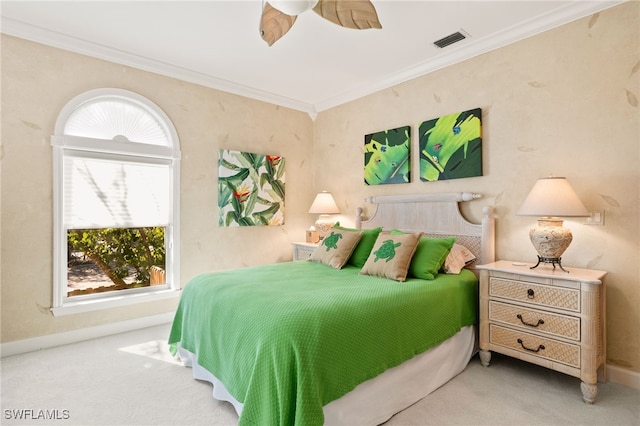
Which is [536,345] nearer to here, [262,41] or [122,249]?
[262,41]

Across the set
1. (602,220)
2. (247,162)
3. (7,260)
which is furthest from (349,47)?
(7,260)

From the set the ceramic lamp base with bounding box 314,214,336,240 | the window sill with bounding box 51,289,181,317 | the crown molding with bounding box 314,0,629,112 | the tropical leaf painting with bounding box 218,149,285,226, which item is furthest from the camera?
the ceramic lamp base with bounding box 314,214,336,240

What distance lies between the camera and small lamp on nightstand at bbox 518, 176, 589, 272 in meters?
2.28

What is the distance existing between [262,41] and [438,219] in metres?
2.36

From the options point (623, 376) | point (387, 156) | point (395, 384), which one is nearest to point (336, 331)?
point (395, 384)

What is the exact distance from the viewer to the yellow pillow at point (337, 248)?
3096mm

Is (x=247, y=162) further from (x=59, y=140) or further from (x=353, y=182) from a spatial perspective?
(x=59, y=140)

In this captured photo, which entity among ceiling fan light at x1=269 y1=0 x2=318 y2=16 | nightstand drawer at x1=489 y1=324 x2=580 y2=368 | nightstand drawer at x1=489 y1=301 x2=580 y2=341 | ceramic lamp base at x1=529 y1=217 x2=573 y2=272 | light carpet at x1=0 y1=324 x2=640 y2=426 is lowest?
light carpet at x1=0 y1=324 x2=640 y2=426

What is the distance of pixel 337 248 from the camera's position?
10.4 ft

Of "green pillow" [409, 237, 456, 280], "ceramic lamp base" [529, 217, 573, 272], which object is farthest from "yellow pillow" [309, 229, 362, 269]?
"ceramic lamp base" [529, 217, 573, 272]

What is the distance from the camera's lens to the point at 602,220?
2424 mm

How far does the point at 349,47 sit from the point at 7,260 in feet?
11.5

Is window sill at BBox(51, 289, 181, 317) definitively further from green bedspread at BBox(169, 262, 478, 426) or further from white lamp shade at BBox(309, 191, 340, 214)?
white lamp shade at BBox(309, 191, 340, 214)

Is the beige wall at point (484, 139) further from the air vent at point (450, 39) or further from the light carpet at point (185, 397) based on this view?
the light carpet at point (185, 397)
